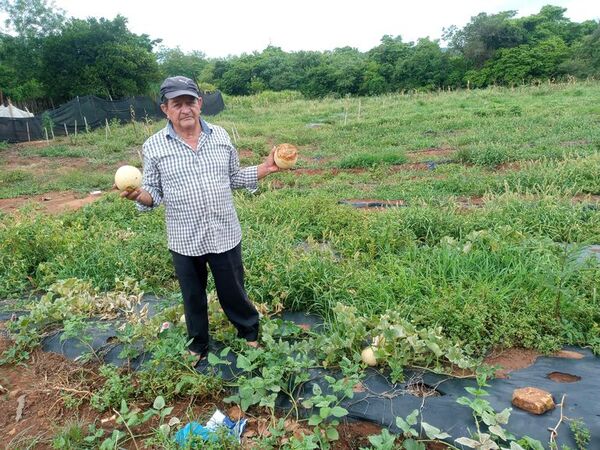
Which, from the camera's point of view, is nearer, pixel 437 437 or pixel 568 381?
pixel 437 437

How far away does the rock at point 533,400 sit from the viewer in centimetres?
201

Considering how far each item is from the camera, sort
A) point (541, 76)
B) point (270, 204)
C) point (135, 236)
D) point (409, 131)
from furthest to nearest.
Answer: point (541, 76) → point (409, 131) → point (270, 204) → point (135, 236)

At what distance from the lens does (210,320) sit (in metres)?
2.98

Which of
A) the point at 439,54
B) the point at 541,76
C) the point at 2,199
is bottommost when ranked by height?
the point at 2,199

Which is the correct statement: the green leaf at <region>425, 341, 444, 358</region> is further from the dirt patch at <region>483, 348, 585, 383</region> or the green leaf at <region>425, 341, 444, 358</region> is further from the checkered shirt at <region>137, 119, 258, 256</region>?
the checkered shirt at <region>137, 119, 258, 256</region>

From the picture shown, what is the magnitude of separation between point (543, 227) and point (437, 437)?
2934 millimetres

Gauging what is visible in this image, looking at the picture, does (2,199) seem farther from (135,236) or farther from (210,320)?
(210,320)

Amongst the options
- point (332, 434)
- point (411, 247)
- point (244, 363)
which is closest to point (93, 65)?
point (411, 247)

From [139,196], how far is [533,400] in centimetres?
211

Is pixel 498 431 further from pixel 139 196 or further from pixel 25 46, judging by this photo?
pixel 25 46

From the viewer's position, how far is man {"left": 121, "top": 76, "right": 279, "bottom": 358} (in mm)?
2359

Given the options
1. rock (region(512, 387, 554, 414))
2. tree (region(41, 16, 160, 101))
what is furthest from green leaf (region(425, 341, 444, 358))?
tree (region(41, 16, 160, 101))

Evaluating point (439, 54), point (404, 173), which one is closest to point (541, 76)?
point (439, 54)

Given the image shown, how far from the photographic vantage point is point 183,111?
2.34 meters
